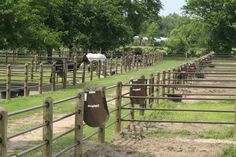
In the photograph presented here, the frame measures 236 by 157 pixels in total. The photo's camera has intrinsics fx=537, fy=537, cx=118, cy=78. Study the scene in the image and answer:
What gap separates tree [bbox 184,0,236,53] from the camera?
69.9 meters

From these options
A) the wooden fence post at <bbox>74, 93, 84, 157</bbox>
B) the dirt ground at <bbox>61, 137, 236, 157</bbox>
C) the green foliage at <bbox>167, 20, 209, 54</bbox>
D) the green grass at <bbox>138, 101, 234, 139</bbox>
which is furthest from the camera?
the green foliage at <bbox>167, 20, 209, 54</bbox>

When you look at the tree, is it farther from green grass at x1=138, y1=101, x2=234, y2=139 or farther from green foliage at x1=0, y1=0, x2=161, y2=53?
green grass at x1=138, y1=101, x2=234, y2=139

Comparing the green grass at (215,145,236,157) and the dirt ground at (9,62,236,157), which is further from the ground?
the green grass at (215,145,236,157)

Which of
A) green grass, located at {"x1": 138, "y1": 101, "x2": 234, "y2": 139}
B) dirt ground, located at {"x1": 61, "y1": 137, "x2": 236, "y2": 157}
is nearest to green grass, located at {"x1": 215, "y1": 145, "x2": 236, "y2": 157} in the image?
dirt ground, located at {"x1": 61, "y1": 137, "x2": 236, "y2": 157}

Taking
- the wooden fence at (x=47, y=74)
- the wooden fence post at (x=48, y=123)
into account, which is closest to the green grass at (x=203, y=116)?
the wooden fence post at (x=48, y=123)

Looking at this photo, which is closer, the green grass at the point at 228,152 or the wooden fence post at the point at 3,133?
the wooden fence post at the point at 3,133

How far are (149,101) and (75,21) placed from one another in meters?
32.4

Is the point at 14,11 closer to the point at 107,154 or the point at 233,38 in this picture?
the point at 107,154

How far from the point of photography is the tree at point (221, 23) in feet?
229

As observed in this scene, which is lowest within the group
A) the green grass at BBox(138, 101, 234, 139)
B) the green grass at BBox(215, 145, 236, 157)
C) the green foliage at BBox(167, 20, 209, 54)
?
the green grass at BBox(138, 101, 234, 139)

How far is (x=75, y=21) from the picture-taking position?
47594 millimetres

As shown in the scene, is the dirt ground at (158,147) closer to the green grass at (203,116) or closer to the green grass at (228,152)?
the green grass at (228,152)

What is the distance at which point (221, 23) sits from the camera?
7006 centimetres

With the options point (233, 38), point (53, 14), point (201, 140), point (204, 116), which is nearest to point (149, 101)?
point (204, 116)
